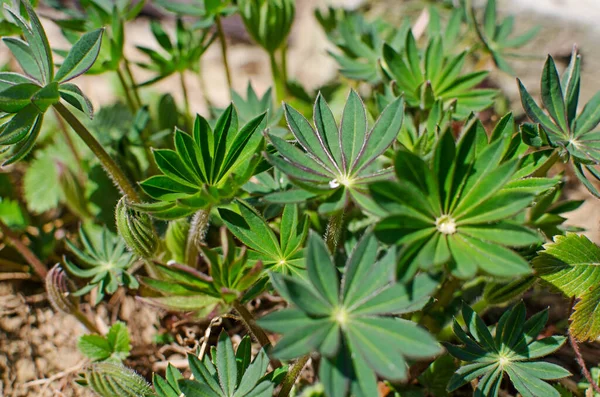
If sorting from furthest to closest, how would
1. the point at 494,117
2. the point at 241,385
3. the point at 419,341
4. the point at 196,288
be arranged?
the point at 494,117
the point at 241,385
the point at 196,288
the point at 419,341

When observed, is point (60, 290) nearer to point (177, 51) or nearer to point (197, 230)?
point (197, 230)

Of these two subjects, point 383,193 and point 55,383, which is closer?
point 383,193

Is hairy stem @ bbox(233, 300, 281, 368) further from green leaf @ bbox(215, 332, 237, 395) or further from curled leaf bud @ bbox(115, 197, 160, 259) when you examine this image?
curled leaf bud @ bbox(115, 197, 160, 259)

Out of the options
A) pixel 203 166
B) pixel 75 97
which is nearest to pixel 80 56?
pixel 75 97

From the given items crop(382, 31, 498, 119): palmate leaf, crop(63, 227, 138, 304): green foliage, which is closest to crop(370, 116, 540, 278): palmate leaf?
crop(382, 31, 498, 119): palmate leaf

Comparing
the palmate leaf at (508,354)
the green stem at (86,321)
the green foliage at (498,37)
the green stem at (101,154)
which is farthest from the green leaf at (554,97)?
the green stem at (86,321)

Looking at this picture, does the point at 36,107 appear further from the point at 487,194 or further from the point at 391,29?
the point at 391,29

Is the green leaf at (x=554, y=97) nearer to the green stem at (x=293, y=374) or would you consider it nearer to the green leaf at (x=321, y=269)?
the green leaf at (x=321, y=269)

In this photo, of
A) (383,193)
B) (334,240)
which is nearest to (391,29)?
(334,240)
